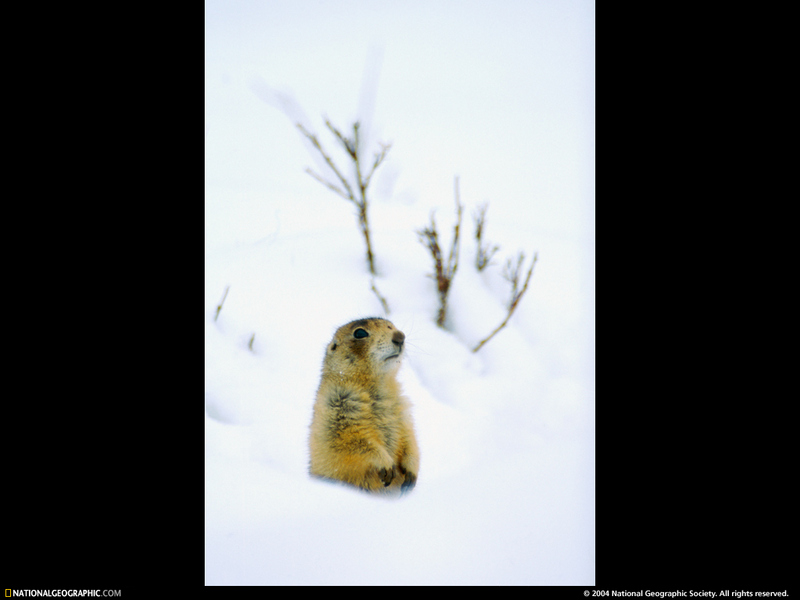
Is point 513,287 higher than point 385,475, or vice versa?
point 513,287

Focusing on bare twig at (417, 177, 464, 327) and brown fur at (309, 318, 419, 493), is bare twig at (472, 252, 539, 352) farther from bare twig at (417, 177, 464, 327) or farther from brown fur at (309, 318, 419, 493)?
brown fur at (309, 318, 419, 493)

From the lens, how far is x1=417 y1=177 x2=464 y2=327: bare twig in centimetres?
201

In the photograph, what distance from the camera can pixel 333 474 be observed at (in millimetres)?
1599

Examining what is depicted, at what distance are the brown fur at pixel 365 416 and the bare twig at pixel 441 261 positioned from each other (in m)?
0.47

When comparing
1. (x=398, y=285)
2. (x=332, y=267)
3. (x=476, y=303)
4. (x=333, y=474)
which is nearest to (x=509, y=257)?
(x=476, y=303)

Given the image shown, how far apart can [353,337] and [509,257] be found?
0.97 m

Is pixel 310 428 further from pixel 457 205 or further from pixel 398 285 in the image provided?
pixel 457 205

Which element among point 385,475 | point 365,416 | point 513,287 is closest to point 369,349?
point 365,416

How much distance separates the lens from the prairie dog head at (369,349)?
5.59 feet

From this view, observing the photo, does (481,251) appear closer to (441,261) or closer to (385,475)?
(441,261)

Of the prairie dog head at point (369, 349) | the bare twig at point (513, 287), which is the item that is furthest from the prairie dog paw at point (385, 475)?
the bare twig at point (513, 287)

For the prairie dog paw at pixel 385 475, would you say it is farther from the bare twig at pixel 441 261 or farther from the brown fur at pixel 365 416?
the bare twig at pixel 441 261

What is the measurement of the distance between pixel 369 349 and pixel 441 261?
64 cm

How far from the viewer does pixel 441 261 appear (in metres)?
2.11
